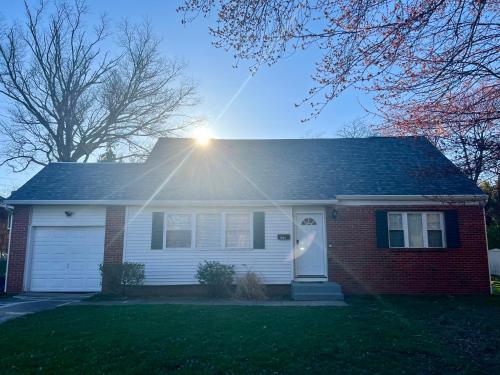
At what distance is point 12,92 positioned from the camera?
21531 millimetres

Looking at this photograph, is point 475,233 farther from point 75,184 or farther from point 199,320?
point 75,184

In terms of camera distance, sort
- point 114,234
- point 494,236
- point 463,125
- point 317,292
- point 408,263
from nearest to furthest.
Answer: point 463,125
point 317,292
point 408,263
point 114,234
point 494,236

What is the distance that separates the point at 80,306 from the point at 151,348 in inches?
173

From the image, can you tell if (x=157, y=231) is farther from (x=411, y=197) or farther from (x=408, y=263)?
(x=411, y=197)

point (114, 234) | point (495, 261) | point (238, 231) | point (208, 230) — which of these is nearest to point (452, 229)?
point (238, 231)

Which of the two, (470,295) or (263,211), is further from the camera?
(263,211)

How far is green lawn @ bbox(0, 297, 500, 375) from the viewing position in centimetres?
478

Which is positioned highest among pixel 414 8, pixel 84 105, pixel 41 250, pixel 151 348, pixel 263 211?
pixel 84 105

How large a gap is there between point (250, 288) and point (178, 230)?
3034mm

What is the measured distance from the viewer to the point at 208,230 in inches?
447

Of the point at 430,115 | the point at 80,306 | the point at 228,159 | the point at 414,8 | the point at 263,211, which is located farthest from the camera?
the point at 228,159

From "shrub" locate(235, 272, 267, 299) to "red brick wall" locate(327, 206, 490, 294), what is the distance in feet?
7.68

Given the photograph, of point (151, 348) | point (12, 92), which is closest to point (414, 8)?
point (151, 348)

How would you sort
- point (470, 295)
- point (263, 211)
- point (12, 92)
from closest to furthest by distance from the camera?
point (470, 295)
point (263, 211)
point (12, 92)
